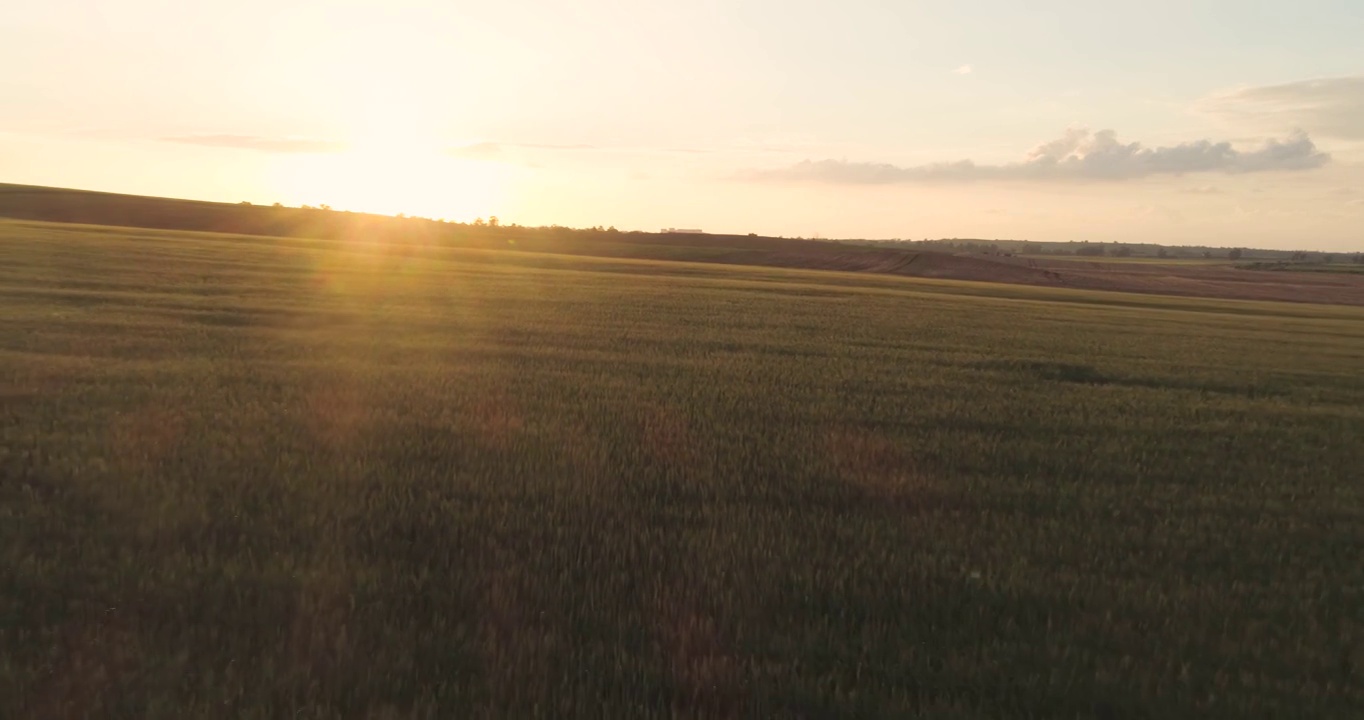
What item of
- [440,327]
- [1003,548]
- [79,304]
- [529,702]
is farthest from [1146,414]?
[79,304]

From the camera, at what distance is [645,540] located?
6.29 metres

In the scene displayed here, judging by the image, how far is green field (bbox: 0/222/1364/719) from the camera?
4.53 meters

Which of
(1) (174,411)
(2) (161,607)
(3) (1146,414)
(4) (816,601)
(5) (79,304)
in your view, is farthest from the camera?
(5) (79,304)

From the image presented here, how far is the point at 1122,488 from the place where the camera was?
873cm

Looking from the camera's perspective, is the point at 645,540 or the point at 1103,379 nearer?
the point at 645,540

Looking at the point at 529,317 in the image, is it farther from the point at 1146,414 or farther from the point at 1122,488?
the point at 1122,488

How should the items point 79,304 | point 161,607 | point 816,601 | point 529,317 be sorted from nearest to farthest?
point 161,607, point 816,601, point 79,304, point 529,317

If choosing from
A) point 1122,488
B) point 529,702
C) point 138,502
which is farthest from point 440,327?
point 529,702

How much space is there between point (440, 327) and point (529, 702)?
16.6 meters

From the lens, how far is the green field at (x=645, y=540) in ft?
14.9

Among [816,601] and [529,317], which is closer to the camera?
[816,601]

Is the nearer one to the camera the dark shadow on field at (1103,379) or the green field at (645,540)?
the green field at (645,540)

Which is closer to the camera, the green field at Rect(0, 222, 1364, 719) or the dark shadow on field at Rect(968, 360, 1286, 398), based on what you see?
the green field at Rect(0, 222, 1364, 719)

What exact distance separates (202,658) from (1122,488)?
777cm
